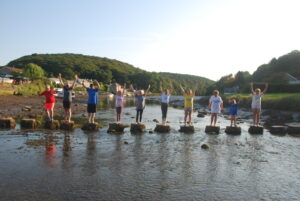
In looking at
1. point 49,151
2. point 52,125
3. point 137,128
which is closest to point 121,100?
point 137,128

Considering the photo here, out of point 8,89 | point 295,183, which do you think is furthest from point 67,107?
point 8,89

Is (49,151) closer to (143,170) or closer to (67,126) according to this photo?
(143,170)

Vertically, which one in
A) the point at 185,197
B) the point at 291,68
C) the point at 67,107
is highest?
the point at 291,68

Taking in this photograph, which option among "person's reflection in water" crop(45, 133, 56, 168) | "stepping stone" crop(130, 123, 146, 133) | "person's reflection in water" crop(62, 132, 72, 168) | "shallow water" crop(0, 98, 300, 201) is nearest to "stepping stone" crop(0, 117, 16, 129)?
"shallow water" crop(0, 98, 300, 201)

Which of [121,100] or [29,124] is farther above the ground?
[121,100]

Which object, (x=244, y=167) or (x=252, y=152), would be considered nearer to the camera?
(x=244, y=167)

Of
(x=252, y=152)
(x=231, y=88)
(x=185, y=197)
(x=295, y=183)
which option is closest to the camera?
(x=185, y=197)

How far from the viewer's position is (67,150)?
11.8 meters

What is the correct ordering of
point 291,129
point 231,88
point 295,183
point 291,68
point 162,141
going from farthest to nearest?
point 231,88, point 291,68, point 291,129, point 162,141, point 295,183

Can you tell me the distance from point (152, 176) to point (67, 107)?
988 cm

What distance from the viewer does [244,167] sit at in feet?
33.9

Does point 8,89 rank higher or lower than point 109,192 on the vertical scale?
higher

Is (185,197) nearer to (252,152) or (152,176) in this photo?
(152,176)

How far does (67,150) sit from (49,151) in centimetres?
74
